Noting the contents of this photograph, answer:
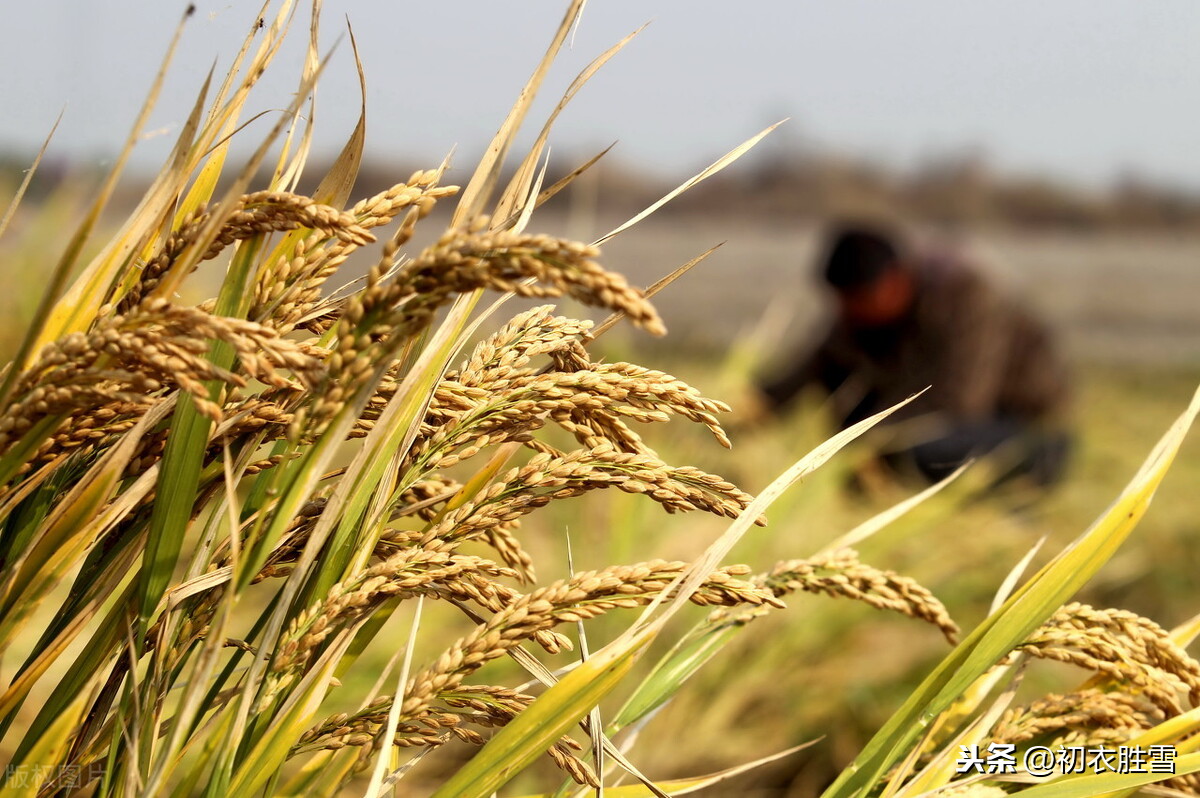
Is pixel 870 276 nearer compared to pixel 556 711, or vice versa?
pixel 556 711

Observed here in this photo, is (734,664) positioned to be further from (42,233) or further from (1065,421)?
(42,233)

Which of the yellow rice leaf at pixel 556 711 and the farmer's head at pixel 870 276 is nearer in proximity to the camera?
the yellow rice leaf at pixel 556 711

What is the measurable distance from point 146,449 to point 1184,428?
2.57 feet

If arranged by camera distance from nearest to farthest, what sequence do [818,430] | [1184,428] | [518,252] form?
[518,252] < [1184,428] < [818,430]

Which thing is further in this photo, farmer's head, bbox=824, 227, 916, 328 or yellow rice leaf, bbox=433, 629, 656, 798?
farmer's head, bbox=824, 227, 916, 328

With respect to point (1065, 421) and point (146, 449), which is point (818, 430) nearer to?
point (1065, 421)

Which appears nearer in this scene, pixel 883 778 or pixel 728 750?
pixel 883 778

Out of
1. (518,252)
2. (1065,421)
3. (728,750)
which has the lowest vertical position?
(728,750)

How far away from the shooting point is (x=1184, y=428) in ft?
2.37

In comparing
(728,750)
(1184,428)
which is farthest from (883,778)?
(728,750)

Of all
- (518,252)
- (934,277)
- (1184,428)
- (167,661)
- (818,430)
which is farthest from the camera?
(934,277)

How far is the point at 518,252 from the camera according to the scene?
0.46m

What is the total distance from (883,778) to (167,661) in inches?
21.9

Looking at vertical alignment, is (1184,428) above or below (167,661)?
above
